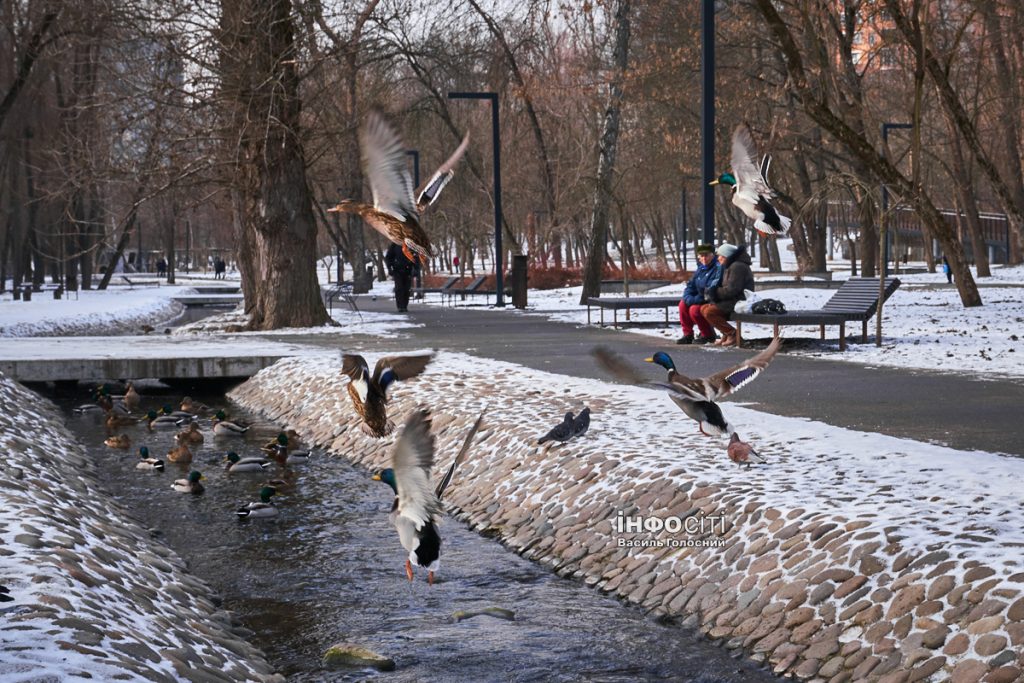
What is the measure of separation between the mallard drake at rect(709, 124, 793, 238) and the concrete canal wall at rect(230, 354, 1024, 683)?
5.95ft

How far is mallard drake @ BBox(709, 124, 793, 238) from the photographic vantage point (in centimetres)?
917

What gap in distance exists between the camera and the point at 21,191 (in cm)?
5069

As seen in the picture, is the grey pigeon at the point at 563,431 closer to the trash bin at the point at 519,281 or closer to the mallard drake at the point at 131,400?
the mallard drake at the point at 131,400

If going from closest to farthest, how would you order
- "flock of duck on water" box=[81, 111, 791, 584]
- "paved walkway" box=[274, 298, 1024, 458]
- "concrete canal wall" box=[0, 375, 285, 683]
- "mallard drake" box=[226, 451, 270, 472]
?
"concrete canal wall" box=[0, 375, 285, 683]
"flock of duck on water" box=[81, 111, 791, 584]
"paved walkway" box=[274, 298, 1024, 458]
"mallard drake" box=[226, 451, 270, 472]

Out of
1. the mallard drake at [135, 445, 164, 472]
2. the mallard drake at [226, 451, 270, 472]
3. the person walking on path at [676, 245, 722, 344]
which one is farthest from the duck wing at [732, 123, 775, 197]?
the person walking on path at [676, 245, 722, 344]

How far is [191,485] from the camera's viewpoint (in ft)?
43.9

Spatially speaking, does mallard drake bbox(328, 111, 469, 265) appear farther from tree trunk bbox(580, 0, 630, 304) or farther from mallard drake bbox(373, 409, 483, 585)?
tree trunk bbox(580, 0, 630, 304)

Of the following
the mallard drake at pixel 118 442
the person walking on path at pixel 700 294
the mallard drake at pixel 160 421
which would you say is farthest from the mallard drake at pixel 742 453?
the mallard drake at pixel 160 421

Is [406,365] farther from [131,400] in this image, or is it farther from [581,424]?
[131,400]

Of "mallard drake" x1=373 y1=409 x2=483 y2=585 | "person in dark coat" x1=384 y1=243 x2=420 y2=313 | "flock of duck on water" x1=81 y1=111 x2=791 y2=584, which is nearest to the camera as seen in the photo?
"mallard drake" x1=373 y1=409 x2=483 y2=585

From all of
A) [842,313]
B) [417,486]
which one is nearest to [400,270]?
[842,313]

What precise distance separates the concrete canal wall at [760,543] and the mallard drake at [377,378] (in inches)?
90.3

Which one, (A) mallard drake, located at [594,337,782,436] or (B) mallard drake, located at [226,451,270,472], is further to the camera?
(B) mallard drake, located at [226,451,270,472]

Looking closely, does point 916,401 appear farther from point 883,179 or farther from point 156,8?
point 156,8
